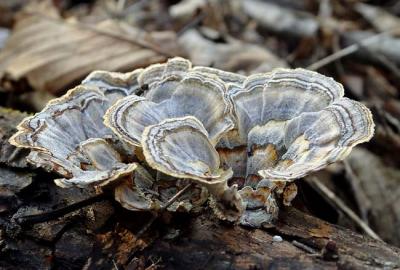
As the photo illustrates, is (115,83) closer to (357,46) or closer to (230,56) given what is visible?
(230,56)

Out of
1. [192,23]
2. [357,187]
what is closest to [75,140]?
[357,187]

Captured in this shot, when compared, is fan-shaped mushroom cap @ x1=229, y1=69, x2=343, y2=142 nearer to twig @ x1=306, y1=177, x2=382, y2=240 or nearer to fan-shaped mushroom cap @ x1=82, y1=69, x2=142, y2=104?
fan-shaped mushroom cap @ x1=82, y1=69, x2=142, y2=104

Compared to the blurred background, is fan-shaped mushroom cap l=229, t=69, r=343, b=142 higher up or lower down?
higher up

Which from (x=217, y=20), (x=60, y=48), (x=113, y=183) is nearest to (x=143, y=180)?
(x=113, y=183)

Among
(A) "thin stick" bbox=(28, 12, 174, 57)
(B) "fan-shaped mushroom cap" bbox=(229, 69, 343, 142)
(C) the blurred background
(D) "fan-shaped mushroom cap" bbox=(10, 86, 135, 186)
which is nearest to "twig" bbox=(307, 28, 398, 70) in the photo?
(C) the blurred background

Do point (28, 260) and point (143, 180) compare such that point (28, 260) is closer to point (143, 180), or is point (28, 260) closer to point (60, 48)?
point (143, 180)

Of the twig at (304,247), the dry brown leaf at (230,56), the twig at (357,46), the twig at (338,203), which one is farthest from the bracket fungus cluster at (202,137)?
the twig at (357,46)

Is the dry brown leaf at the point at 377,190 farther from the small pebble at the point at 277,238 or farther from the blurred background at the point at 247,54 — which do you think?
the small pebble at the point at 277,238
